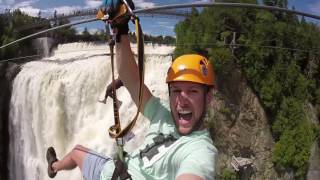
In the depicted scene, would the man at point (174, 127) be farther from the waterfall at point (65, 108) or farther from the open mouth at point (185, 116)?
the waterfall at point (65, 108)

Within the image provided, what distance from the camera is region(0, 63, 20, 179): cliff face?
10.4 metres

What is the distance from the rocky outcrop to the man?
851cm

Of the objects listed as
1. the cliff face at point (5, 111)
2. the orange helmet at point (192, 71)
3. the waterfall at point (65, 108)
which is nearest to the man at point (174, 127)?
the orange helmet at point (192, 71)

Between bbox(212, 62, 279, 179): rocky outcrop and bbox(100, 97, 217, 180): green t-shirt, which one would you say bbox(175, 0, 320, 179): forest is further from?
bbox(100, 97, 217, 180): green t-shirt

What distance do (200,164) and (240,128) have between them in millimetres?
9126

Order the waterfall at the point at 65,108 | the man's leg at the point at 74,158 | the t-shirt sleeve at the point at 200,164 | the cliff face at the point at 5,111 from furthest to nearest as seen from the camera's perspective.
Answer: the cliff face at the point at 5,111, the waterfall at the point at 65,108, the man's leg at the point at 74,158, the t-shirt sleeve at the point at 200,164

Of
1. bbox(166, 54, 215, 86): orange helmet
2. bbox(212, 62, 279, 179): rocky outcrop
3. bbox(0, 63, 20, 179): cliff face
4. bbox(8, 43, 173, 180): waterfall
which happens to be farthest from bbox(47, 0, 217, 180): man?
bbox(0, 63, 20, 179): cliff face

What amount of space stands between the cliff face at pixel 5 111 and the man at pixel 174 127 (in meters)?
9.62

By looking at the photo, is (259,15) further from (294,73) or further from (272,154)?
(272,154)

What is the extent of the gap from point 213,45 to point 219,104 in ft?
4.20

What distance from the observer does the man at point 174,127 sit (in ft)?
3.75

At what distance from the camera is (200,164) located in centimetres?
107

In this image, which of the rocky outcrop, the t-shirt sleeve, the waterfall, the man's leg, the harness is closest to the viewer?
the t-shirt sleeve

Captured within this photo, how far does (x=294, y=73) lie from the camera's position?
10430mm
